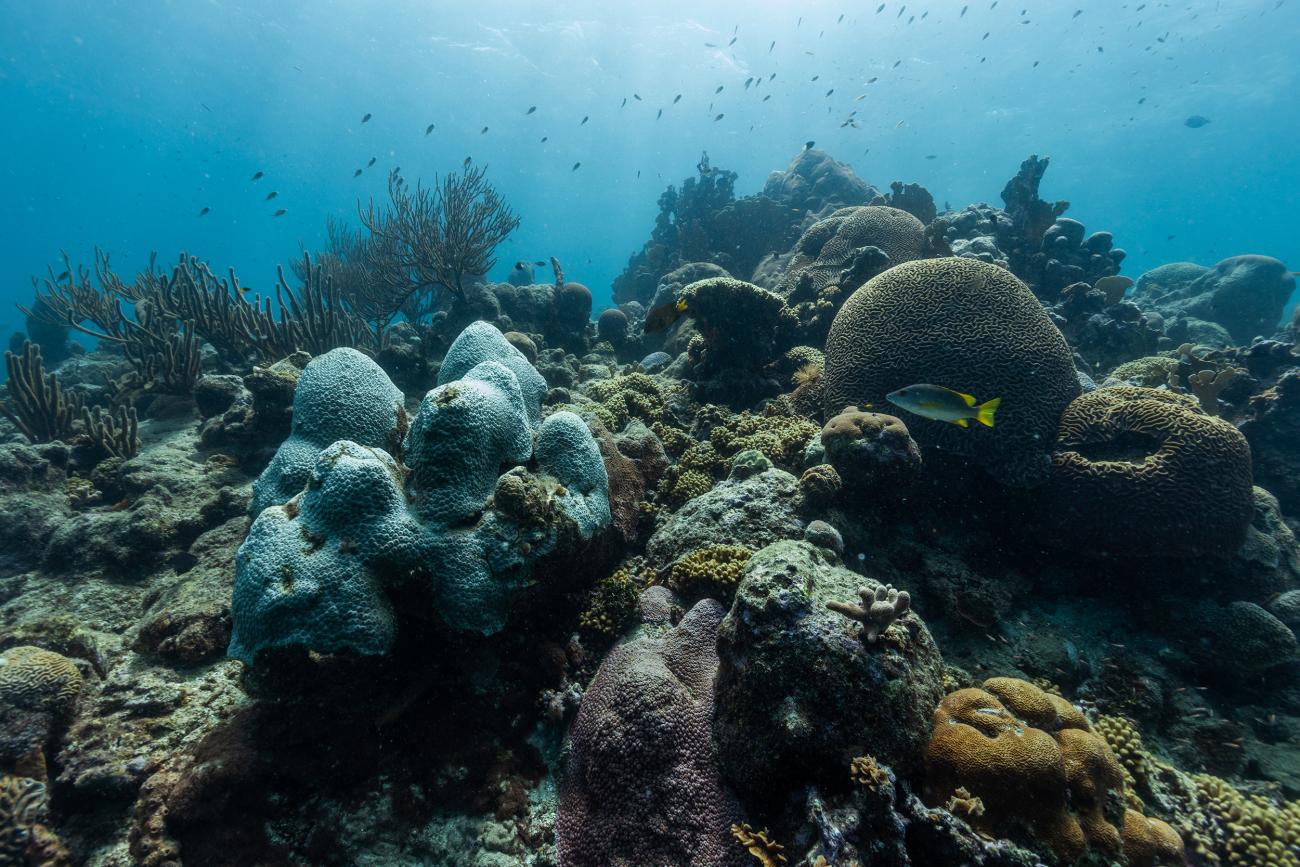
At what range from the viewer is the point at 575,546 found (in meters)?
3.65

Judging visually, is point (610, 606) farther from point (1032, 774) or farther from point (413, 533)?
point (1032, 774)

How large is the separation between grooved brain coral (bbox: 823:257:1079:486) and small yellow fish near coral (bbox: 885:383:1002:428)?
4.93ft

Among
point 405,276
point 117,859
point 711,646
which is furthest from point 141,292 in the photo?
point 711,646

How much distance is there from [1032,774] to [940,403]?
2.45 meters

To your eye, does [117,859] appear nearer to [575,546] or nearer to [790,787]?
[575,546]

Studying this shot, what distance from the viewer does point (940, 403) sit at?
391 cm

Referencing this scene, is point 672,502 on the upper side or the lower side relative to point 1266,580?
upper

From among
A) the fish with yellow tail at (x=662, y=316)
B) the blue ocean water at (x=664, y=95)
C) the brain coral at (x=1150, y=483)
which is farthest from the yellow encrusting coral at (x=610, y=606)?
the blue ocean water at (x=664, y=95)

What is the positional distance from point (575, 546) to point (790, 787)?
197cm

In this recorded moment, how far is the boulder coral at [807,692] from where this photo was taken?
2.56 m

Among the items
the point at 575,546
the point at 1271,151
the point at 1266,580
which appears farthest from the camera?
the point at 1271,151

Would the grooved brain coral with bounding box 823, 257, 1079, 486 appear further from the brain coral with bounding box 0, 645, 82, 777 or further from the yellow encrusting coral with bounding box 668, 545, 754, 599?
the brain coral with bounding box 0, 645, 82, 777

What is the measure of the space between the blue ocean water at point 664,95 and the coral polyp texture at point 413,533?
82.8 ft

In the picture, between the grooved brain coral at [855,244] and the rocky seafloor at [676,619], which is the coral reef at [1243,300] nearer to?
the grooved brain coral at [855,244]
